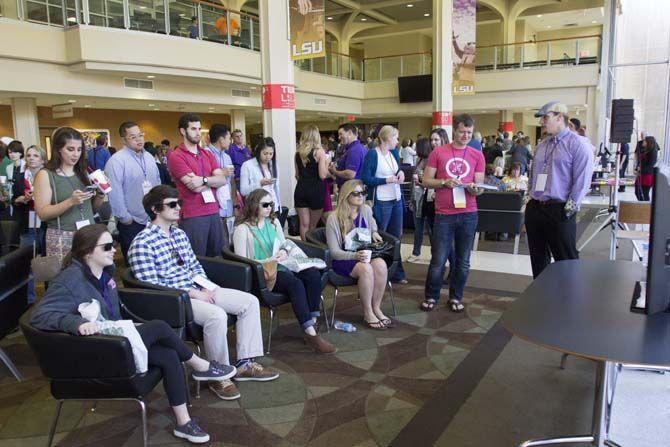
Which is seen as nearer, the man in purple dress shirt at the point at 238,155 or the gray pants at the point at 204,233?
the gray pants at the point at 204,233

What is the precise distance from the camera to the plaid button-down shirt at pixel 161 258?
117 inches

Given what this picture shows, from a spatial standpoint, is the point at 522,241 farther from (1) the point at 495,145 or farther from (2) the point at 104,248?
(2) the point at 104,248

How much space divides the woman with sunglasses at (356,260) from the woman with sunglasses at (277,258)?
33 centimetres

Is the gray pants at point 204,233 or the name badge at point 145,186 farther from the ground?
the name badge at point 145,186

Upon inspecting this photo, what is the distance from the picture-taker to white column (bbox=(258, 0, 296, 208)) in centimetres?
636

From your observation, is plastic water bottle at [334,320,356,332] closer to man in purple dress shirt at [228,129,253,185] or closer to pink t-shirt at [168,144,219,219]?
pink t-shirt at [168,144,219,219]

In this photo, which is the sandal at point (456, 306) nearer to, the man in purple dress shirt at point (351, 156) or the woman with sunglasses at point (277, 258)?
the woman with sunglasses at point (277, 258)

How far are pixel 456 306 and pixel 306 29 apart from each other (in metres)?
4.00

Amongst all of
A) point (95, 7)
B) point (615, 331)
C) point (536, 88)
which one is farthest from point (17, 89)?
point (536, 88)

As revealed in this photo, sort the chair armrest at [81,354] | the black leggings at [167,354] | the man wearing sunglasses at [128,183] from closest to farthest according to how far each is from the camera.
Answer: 1. the chair armrest at [81,354]
2. the black leggings at [167,354]
3. the man wearing sunglasses at [128,183]

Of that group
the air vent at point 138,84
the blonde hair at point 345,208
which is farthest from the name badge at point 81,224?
the air vent at point 138,84

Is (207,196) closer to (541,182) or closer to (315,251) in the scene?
(315,251)

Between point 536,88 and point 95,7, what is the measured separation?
1334cm

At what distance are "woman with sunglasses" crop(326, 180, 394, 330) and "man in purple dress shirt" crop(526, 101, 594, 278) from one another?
124 centimetres
